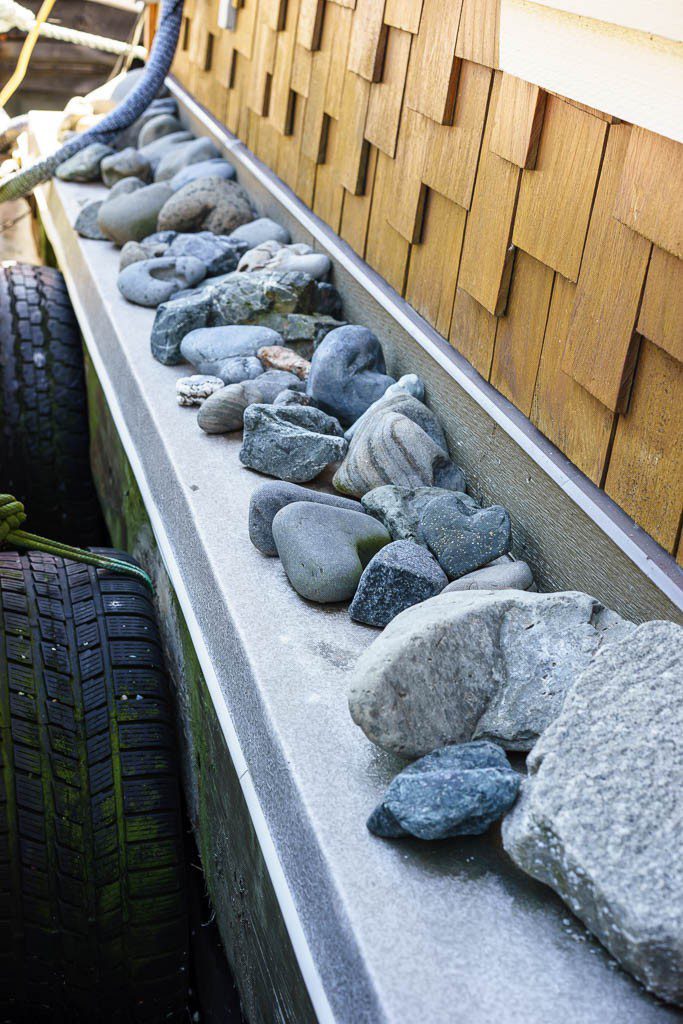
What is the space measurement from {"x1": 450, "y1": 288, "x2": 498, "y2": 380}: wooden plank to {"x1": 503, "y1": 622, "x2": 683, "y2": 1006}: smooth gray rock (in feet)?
2.65

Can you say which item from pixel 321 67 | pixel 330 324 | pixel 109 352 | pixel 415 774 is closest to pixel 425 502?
pixel 415 774

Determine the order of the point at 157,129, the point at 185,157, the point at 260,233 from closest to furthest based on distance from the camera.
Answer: the point at 260,233 → the point at 185,157 → the point at 157,129

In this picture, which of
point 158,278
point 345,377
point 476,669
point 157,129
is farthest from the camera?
point 157,129

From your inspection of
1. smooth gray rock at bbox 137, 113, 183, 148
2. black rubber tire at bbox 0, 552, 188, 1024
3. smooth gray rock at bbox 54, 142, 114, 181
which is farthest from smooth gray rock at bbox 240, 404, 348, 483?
smooth gray rock at bbox 137, 113, 183, 148

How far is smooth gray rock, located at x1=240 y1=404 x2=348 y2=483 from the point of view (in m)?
1.75

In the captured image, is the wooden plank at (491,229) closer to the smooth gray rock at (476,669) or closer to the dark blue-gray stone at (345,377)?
the dark blue-gray stone at (345,377)

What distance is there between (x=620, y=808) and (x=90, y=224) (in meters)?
2.67

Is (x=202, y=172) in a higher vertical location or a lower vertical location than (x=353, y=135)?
lower

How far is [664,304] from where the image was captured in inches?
50.4

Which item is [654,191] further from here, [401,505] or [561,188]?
[401,505]

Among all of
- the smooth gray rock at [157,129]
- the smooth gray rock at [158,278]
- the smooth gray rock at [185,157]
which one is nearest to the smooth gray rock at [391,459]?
the smooth gray rock at [158,278]

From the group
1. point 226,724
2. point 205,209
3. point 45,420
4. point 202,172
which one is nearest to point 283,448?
point 226,724

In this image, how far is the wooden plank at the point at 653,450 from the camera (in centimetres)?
129

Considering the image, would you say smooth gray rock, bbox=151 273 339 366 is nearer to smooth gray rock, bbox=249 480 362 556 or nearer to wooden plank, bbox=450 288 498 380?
wooden plank, bbox=450 288 498 380
